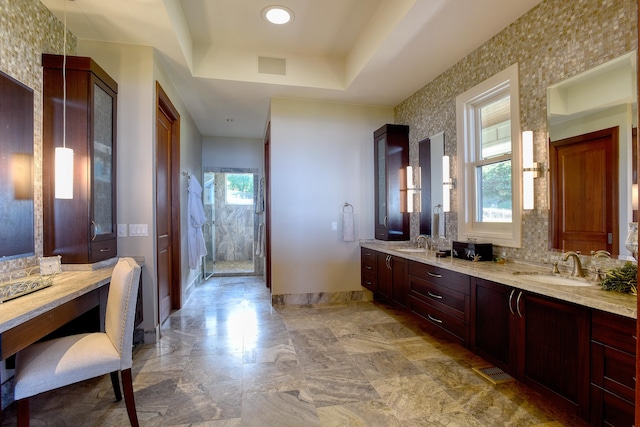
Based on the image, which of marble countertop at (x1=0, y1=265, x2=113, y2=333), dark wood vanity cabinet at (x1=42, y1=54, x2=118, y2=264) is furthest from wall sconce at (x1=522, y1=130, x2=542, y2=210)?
dark wood vanity cabinet at (x1=42, y1=54, x2=118, y2=264)

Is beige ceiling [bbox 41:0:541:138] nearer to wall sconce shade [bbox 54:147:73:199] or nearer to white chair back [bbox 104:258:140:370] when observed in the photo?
wall sconce shade [bbox 54:147:73:199]

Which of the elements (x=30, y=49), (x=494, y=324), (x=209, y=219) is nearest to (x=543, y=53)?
(x=494, y=324)

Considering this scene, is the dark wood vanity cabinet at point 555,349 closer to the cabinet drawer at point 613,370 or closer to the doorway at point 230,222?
the cabinet drawer at point 613,370

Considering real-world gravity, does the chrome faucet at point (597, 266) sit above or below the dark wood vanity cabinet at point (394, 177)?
below

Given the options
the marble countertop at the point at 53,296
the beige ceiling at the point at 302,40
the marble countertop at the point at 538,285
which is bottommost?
the marble countertop at the point at 53,296

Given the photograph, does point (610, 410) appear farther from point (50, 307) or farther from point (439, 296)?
point (50, 307)

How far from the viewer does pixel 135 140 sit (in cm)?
287

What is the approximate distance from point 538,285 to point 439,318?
107 cm

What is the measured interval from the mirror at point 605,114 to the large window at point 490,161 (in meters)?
0.33

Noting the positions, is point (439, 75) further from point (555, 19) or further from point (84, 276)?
point (84, 276)

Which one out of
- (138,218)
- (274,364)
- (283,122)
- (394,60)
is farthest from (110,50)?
(274,364)

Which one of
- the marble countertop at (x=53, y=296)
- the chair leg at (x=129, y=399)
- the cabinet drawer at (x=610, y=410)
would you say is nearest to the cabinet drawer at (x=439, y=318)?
the cabinet drawer at (x=610, y=410)

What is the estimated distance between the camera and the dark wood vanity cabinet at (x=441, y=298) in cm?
246

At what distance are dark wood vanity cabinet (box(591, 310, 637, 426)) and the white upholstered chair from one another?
2.49 m
